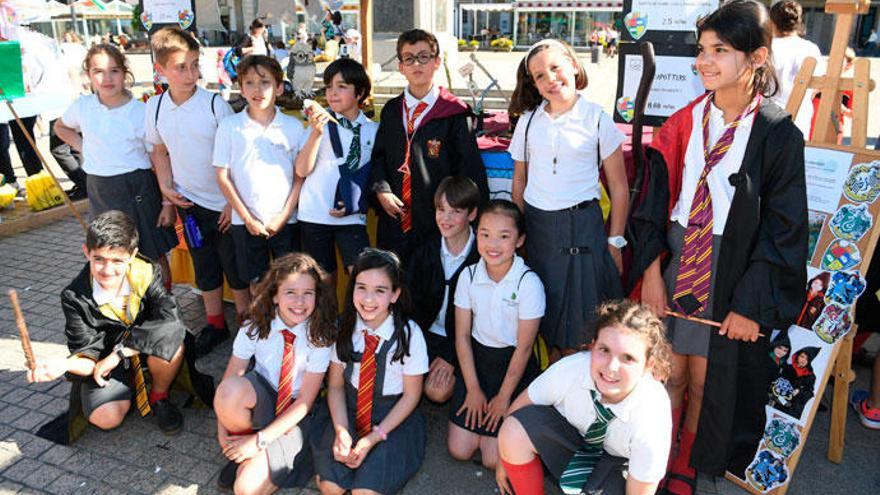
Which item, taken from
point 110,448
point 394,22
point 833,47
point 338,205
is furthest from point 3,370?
point 394,22

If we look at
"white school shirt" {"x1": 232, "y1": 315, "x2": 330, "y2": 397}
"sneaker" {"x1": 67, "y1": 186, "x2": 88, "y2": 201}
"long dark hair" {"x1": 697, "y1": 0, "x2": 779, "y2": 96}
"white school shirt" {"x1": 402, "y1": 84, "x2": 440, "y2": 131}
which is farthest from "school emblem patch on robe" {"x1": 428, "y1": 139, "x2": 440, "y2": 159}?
"sneaker" {"x1": 67, "y1": 186, "x2": 88, "y2": 201}

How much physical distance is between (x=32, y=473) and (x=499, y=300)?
217cm

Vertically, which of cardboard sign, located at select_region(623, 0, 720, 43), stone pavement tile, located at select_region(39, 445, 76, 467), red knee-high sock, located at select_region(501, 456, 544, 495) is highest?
cardboard sign, located at select_region(623, 0, 720, 43)

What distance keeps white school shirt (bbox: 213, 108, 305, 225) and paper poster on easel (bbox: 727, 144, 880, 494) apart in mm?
2435

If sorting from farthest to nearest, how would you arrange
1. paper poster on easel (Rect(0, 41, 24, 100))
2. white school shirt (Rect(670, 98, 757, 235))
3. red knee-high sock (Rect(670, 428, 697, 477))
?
paper poster on easel (Rect(0, 41, 24, 100)) < red knee-high sock (Rect(670, 428, 697, 477)) < white school shirt (Rect(670, 98, 757, 235))

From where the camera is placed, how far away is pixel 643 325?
2072mm

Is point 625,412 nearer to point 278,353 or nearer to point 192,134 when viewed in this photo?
point 278,353

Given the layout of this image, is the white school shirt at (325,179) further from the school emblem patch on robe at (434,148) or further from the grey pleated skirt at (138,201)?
the grey pleated skirt at (138,201)

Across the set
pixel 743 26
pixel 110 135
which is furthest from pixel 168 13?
pixel 743 26

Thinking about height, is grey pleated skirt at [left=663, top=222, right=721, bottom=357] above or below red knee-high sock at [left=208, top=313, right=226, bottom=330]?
above

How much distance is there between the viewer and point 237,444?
2.56 m

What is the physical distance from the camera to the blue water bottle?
3574mm

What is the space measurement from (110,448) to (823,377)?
3.10m

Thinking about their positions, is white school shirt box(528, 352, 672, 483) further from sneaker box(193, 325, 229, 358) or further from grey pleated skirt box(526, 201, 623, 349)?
sneaker box(193, 325, 229, 358)
